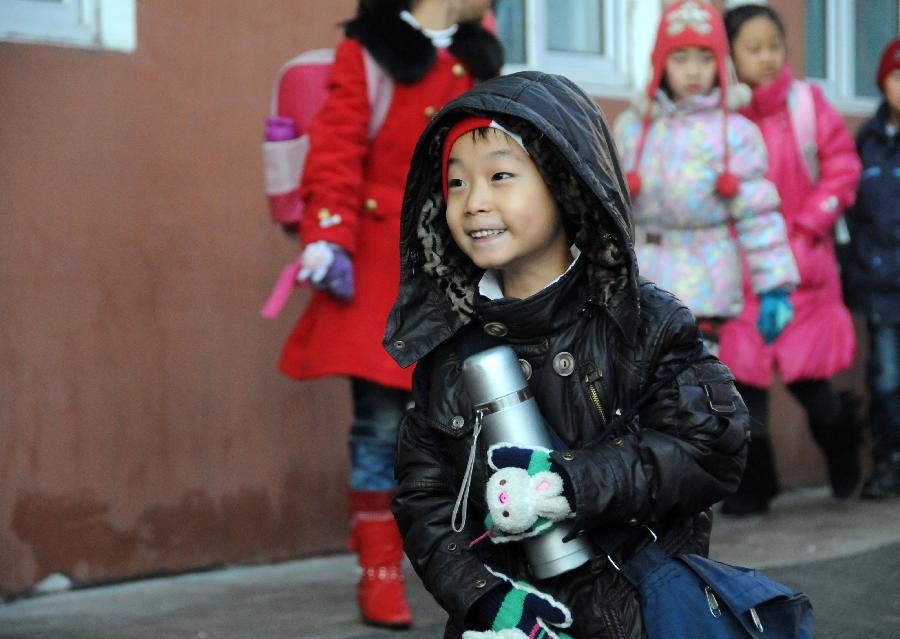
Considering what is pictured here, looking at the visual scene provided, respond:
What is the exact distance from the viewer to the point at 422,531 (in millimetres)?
2645

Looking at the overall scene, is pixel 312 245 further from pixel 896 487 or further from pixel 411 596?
pixel 896 487

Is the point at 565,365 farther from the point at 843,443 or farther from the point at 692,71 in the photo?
the point at 843,443

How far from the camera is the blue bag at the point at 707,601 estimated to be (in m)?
2.45

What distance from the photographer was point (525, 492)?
2.40 m

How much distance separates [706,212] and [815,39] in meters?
2.60

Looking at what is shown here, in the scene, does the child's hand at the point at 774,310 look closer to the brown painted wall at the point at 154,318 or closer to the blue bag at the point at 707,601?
the brown painted wall at the point at 154,318

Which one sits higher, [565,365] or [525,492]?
[565,365]

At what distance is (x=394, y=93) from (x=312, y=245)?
555 millimetres

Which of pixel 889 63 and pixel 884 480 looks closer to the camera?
pixel 884 480

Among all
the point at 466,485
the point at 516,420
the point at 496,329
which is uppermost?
the point at 496,329

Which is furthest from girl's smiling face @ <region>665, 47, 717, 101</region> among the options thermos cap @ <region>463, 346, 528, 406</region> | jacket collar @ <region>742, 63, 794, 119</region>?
thermos cap @ <region>463, 346, 528, 406</region>

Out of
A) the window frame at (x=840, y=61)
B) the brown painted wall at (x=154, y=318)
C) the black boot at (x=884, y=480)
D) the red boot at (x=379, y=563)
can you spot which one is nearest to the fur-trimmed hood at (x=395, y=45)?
the brown painted wall at (x=154, y=318)

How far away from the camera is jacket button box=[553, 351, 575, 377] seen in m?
2.61

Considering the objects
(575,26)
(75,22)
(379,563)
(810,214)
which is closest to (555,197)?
(379,563)
